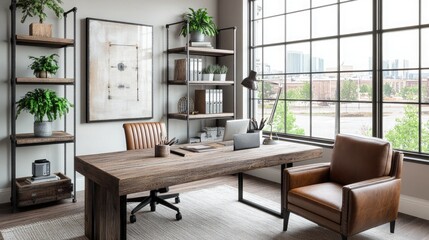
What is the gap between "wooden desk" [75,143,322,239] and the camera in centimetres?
246

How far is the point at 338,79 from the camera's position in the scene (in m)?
4.25

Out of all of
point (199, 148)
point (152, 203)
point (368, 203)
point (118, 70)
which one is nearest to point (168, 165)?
point (199, 148)

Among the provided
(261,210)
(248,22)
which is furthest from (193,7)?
(261,210)

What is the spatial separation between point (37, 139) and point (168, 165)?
5.59 ft

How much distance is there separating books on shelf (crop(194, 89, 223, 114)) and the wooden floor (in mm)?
942

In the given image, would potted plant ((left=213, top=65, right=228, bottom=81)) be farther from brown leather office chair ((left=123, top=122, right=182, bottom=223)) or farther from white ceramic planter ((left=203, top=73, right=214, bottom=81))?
brown leather office chair ((left=123, top=122, right=182, bottom=223))

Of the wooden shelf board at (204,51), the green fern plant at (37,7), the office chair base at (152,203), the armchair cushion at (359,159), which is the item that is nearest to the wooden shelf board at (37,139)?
the office chair base at (152,203)

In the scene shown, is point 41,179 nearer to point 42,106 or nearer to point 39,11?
point 42,106

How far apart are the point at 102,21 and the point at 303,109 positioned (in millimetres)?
2604

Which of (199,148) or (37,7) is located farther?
(37,7)

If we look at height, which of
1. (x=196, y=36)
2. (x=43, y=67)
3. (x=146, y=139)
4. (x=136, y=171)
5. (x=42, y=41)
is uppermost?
(x=196, y=36)

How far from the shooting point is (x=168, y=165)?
2.75 meters

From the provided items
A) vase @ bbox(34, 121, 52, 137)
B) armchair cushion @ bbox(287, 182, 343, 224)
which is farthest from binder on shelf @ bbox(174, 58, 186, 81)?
armchair cushion @ bbox(287, 182, 343, 224)

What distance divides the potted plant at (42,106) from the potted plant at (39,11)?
0.58 m
